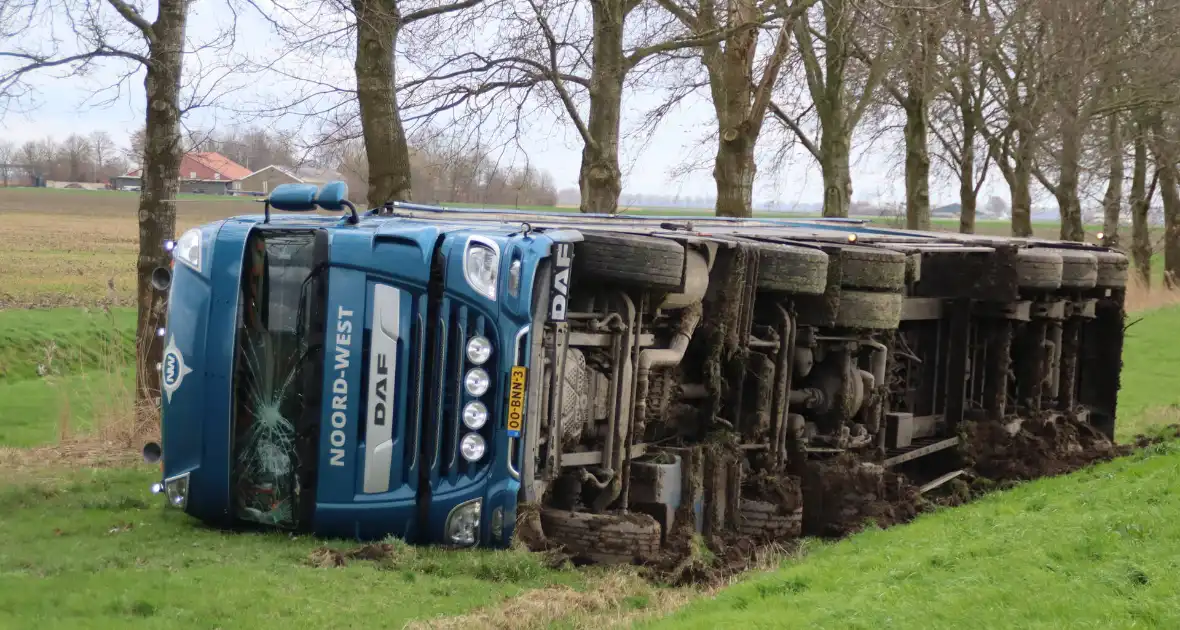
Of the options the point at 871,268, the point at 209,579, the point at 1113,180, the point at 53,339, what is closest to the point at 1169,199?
the point at 1113,180

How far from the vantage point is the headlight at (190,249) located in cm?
641

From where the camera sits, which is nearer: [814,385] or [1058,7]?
[814,385]

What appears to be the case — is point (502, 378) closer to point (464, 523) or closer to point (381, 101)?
point (464, 523)

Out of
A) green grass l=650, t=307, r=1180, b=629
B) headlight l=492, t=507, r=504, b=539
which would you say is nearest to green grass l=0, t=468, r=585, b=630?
headlight l=492, t=507, r=504, b=539

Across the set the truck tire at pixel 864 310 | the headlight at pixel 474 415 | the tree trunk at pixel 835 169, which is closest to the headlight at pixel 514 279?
the headlight at pixel 474 415

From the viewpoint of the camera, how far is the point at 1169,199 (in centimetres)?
3775

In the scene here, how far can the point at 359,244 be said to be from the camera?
241 inches

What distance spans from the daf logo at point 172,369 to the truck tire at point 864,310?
13.2 ft

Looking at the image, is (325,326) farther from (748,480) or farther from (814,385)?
(814,385)

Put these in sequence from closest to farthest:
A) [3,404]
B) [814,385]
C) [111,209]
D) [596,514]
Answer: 1. [596,514]
2. [814,385]
3. [3,404]
4. [111,209]

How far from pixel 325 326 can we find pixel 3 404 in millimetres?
13757

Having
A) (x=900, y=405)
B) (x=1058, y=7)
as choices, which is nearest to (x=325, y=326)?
(x=900, y=405)

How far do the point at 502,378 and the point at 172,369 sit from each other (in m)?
1.68

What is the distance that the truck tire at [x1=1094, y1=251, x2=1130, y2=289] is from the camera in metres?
11.5
